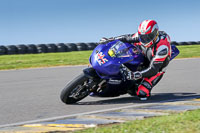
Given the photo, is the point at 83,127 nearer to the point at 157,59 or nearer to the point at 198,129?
the point at 198,129

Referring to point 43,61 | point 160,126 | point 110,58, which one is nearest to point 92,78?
point 110,58

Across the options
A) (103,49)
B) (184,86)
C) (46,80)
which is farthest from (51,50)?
(103,49)

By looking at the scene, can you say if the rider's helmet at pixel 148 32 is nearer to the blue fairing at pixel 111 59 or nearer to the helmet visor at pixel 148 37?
the helmet visor at pixel 148 37

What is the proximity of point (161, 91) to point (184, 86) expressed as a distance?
32.9 inches

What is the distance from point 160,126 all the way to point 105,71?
7.24 feet

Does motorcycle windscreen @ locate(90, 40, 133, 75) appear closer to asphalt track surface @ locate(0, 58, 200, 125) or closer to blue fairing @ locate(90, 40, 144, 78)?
blue fairing @ locate(90, 40, 144, 78)

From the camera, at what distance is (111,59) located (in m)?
6.75

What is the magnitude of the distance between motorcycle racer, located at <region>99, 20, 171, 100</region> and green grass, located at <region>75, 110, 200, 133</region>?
68.2 inches

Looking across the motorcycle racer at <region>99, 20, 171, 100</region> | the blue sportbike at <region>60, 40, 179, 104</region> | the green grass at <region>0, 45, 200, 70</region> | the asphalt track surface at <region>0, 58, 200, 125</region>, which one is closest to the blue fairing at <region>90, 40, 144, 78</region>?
A: the blue sportbike at <region>60, 40, 179, 104</region>

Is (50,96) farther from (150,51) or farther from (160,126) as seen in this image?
(160,126)

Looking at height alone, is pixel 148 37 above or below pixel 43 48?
above

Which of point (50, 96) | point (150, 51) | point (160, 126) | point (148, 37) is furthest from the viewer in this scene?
point (50, 96)

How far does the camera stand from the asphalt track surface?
6312mm

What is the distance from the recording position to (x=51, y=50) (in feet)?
97.0
